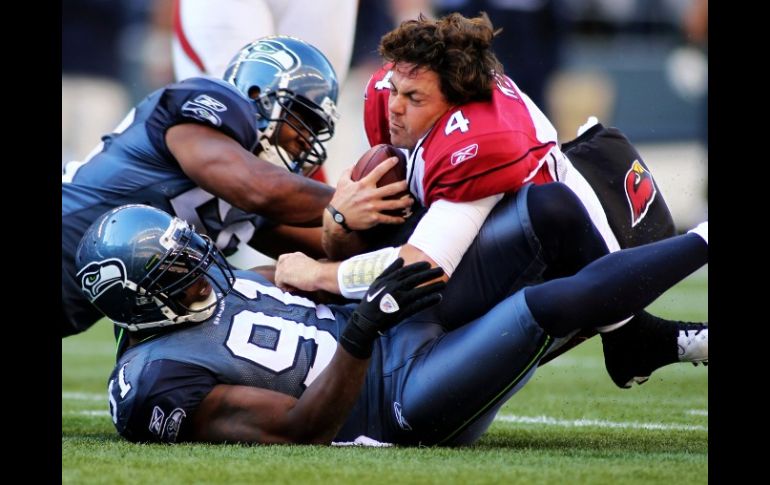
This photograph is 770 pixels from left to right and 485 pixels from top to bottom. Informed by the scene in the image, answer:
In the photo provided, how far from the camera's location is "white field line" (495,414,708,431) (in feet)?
11.1

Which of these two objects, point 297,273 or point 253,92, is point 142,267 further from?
point 253,92

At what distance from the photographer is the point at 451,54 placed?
3.05 metres

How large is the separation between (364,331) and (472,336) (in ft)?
0.93

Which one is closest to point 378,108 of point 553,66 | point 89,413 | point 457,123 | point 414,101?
point 414,101

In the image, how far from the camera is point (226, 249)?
372cm

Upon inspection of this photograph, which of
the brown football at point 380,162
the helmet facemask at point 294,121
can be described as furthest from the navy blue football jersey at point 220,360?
the helmet facemask at point 294,121

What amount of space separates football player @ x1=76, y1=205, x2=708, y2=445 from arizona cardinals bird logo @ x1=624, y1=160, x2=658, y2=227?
52 centimetres

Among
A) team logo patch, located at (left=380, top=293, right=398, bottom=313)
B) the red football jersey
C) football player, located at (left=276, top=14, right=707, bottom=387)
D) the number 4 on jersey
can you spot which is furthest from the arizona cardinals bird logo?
team logo patch, located at (left=380, top=293, right=398, bottom=313)

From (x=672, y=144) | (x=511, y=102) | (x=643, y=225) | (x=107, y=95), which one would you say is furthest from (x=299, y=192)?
(x=672, y=144)

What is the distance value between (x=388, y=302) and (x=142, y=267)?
633 mm

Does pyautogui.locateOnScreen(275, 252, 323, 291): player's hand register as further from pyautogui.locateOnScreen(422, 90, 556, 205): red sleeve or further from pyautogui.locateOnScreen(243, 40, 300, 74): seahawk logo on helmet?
pyautogui.locateOnScreen(243, 40, 300, 74): seahawk logo on helmet

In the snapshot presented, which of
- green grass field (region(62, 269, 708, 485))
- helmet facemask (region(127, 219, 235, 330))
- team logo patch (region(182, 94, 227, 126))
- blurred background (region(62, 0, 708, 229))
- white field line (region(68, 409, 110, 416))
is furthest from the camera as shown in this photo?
blurred background (region(62, 0, 708, 229))

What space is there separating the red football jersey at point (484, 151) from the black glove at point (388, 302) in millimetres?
296
